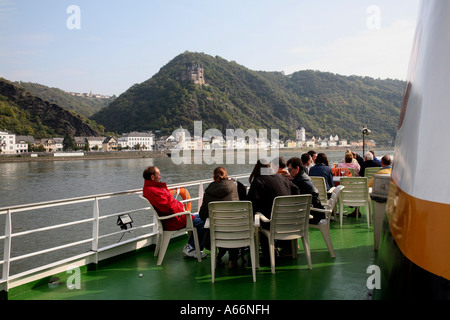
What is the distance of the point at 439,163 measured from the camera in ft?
5.54

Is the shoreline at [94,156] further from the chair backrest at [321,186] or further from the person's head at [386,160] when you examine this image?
the person's head at [386,160]

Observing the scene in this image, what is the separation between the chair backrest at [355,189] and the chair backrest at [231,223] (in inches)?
126

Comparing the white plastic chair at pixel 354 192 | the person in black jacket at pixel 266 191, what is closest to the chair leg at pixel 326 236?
the person in black jacket at pixel 266 191

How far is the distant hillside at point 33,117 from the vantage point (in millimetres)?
106938

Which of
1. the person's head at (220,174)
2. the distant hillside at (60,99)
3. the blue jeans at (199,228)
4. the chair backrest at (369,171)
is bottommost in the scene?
the blue jeans at (199,228)

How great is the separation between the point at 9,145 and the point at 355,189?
110 meters

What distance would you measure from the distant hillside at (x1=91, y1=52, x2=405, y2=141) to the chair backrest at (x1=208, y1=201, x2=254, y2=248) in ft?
299

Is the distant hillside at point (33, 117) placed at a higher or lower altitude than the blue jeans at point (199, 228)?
higher

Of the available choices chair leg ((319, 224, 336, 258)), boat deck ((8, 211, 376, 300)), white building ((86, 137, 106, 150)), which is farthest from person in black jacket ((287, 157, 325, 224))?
white building ((86, 137, 106, 150))

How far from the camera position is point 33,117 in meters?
115

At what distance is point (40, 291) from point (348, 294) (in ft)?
9.76

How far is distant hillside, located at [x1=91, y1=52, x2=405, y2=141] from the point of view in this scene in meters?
108

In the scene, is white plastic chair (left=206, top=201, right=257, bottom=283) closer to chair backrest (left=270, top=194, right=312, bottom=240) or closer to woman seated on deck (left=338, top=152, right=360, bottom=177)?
chair backrest (left=270, top=194, right=312, bottom=240)
